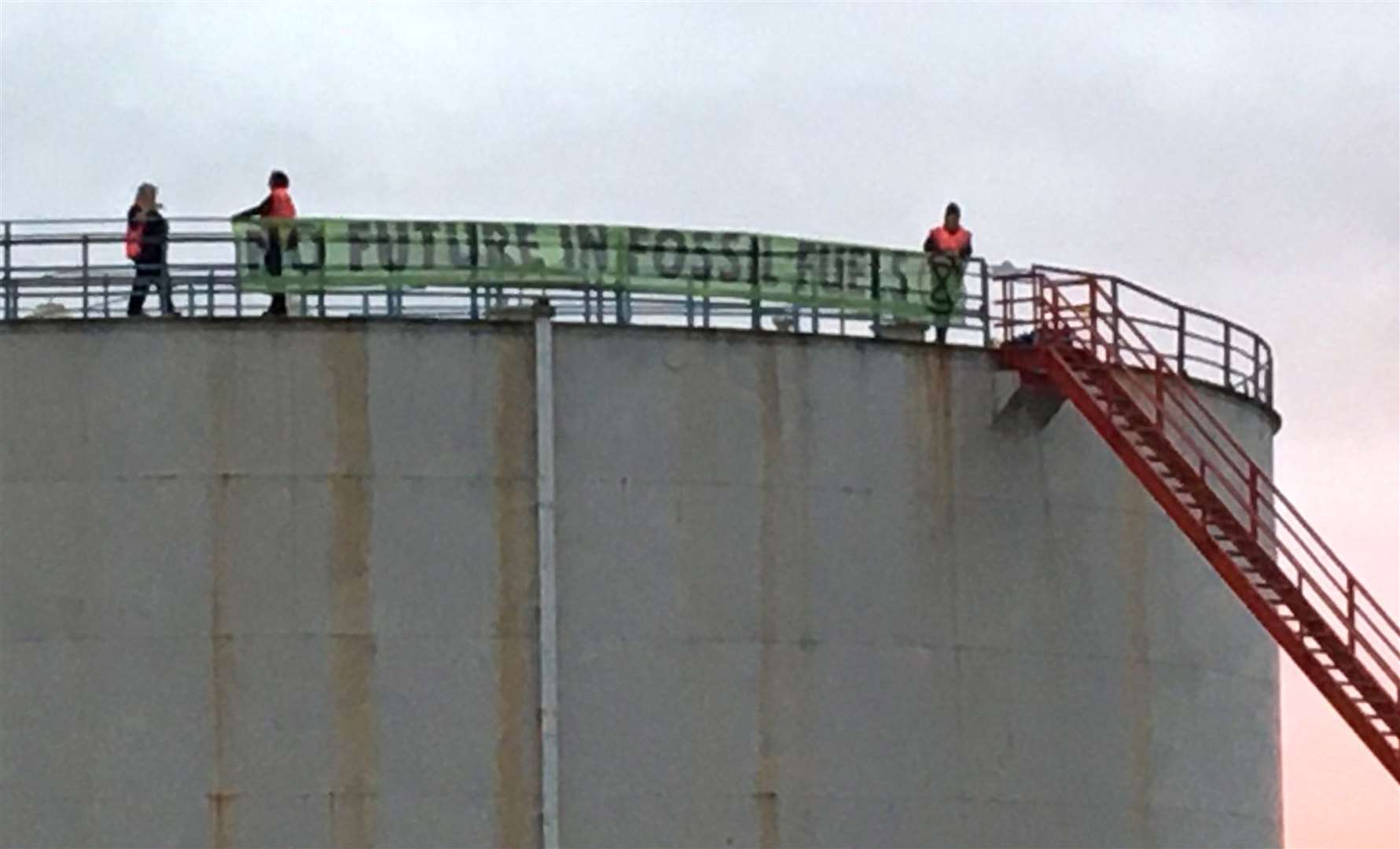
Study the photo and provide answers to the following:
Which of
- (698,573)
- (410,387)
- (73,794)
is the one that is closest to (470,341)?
(410,387)

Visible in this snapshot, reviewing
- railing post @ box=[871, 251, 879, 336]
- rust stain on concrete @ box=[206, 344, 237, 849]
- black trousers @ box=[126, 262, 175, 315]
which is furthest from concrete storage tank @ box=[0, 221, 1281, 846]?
black trousers @ box=[126, 262, 175, 315]

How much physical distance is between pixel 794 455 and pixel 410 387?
134 inches

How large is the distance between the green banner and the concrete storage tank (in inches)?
39.1

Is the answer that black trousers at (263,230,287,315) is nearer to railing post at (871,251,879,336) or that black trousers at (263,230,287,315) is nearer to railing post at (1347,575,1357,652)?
railing post at (871,251,879,336)

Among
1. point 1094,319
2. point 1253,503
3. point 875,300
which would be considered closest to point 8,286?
point 875,300

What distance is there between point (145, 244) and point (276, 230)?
1.14 m

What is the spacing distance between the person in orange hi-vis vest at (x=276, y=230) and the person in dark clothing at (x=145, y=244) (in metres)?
0.68

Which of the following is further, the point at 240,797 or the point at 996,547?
the point at 996,547

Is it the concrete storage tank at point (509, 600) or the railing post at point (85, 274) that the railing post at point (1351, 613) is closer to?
the concrete storage tank at point (509, 600)

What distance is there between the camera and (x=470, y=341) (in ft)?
115

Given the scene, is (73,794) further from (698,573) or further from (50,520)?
(698,573)

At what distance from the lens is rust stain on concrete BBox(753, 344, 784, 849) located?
3491 centimetres

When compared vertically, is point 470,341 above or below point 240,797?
above

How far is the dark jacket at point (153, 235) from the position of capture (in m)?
36.0
